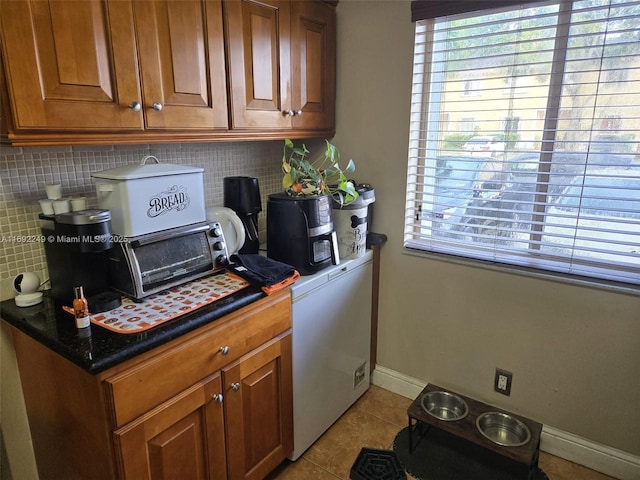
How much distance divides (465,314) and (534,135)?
34.3 inches

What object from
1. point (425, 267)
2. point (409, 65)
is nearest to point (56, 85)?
point (409, 65)

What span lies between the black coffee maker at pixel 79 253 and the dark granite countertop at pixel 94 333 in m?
0.08

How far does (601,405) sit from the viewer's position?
5.80 ft

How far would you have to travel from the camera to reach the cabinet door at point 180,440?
1128 millimetres

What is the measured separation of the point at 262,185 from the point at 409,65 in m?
0.95

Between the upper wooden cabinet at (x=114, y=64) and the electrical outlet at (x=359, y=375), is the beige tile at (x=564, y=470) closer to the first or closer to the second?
the electrical outlet at (x=359, y=375)

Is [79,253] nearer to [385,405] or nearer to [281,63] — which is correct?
[281,63]

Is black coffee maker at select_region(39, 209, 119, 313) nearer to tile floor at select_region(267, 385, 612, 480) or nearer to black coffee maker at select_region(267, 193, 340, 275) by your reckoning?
black coffee maker at select_region(267, 193, 340, 275)

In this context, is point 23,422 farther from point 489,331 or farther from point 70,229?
point 489,331

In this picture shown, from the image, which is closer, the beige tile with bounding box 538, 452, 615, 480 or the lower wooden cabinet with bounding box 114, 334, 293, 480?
the lower wooden cabinet with bounding box 114, 334, 293, 480

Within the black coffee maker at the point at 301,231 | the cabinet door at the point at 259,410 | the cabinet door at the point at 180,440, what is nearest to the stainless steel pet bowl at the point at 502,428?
the cabinet door at the point at 259,410

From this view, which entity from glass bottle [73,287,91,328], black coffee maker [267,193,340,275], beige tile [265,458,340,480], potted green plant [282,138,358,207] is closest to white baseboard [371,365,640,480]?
beige tile [265,458,340,480]

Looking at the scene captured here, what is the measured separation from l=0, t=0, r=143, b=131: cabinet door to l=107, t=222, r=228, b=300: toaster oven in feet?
1.22

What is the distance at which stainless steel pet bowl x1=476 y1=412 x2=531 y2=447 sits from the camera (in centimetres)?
179
